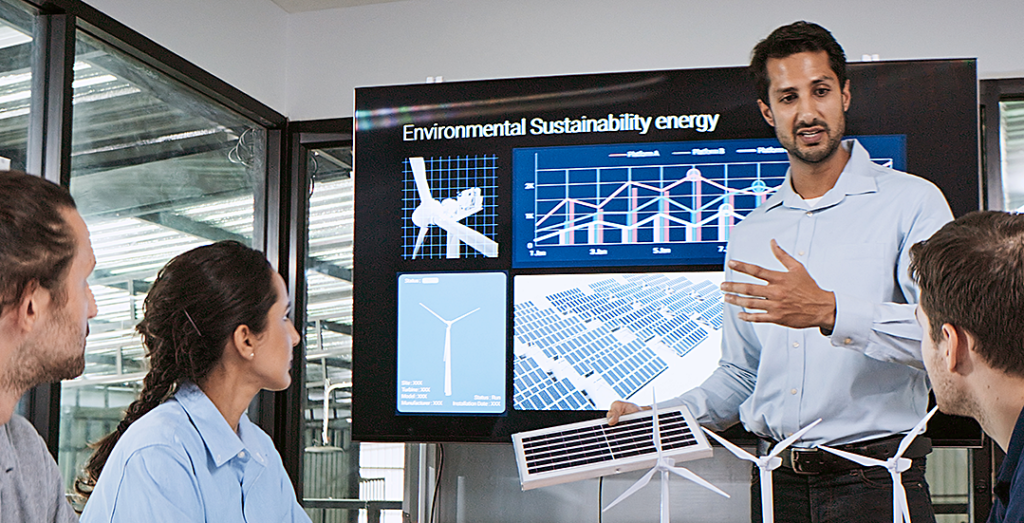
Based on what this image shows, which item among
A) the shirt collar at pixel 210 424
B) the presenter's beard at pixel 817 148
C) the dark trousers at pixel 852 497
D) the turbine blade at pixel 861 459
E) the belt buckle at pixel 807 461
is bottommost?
the dark trousers at pixel 852 497

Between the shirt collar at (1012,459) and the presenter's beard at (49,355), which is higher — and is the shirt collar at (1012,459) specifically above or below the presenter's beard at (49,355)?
below

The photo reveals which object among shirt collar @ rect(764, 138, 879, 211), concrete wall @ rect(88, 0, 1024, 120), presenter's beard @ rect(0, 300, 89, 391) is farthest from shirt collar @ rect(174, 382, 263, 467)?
shirt collar @ rect(764, 138, 879, 211)

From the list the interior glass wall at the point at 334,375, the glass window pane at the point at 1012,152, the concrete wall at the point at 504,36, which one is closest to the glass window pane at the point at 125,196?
the concrete wall at the point at 504,36

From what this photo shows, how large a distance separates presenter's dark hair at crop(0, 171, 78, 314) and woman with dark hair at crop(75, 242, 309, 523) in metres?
0.57

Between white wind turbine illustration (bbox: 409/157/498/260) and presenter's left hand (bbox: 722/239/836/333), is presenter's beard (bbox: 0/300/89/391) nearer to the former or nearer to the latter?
presenter's left hand (bbox: 722/239/836/333)

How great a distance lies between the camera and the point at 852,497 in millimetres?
2596

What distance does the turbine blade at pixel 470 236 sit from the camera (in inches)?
126

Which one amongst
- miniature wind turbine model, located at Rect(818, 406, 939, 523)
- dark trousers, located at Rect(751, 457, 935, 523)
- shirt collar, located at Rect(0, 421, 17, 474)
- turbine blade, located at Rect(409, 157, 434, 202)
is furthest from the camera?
turbine blade, located at Rect(409, 157, 434, 202)

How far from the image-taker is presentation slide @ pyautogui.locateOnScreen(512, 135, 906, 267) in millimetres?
3062

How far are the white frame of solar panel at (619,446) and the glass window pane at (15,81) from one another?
1.67 meters

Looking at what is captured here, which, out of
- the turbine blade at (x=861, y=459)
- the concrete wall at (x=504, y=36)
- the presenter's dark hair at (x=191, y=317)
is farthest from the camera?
the concrete wall at (x=504, y=36)

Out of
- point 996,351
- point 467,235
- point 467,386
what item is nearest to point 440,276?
point 467,235

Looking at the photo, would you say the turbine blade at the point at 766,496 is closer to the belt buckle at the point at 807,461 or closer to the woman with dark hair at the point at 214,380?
the belt buckle at the point at 807,461

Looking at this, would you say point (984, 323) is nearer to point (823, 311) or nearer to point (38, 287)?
point (823, 311)
